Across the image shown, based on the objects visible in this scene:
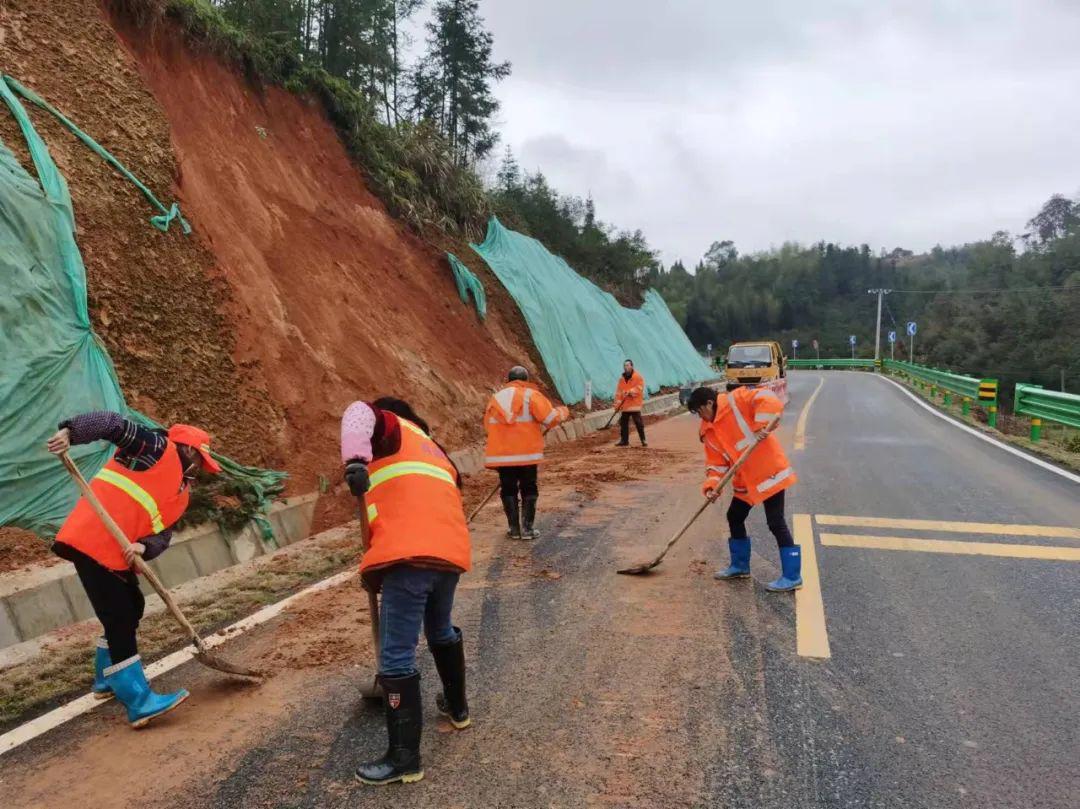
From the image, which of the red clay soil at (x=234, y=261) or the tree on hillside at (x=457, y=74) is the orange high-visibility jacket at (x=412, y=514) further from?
the tree on hillside at (x=457, y=74)

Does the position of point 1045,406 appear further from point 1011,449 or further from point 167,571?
point 167,571

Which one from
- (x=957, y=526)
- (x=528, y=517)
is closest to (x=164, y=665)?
(x=528, y=517)

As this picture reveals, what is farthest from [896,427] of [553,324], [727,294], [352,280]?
[727,294]

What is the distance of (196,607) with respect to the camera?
498 cm

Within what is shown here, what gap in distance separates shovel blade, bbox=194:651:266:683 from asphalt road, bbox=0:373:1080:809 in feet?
0.39

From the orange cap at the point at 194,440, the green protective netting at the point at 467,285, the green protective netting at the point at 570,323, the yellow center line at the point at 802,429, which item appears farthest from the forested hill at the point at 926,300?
the orange cap at the point at 194,440

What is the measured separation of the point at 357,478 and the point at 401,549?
1.27 ft

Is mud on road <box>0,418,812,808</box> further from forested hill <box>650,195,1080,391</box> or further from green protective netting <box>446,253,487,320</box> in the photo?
forested hill <box>650,195,1080,391</box>

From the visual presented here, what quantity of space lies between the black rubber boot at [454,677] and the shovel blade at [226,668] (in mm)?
1154

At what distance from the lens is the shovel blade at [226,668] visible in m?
3.63

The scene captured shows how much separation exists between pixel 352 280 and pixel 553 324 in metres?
7.82

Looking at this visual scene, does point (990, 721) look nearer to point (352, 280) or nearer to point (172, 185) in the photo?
point (172, 185)

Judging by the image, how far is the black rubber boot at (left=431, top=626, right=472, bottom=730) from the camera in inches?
129

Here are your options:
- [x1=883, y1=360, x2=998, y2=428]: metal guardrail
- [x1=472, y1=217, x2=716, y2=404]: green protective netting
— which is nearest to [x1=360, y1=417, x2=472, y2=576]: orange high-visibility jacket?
[x1=472, y1=217, x2=716, y2=404]: green protective netting
